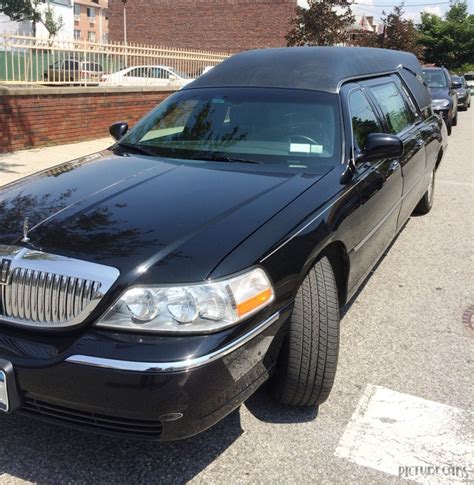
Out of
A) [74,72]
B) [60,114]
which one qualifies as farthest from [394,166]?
[74,72]

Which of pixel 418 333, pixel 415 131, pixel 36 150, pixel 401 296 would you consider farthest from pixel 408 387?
pixel 36 150

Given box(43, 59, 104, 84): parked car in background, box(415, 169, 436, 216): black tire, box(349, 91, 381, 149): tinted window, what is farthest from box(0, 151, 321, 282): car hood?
box(43, 59, 104, 84): parked car in background

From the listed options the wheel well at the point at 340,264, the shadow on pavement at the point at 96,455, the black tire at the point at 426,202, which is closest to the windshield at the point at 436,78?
the black tire at the point at 426,202

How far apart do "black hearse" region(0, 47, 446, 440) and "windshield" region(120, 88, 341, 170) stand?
0.04 ft

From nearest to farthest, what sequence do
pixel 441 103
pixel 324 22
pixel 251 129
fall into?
pixel 251 129, pixel 441 103, pixel 324 22

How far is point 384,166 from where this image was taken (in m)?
4.12

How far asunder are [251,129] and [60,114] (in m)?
7.84

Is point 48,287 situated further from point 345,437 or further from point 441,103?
point 441,103

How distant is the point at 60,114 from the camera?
10.8m

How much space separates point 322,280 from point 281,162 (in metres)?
0.92

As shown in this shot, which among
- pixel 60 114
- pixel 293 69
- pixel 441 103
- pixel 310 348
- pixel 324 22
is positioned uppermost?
pixel 324 22

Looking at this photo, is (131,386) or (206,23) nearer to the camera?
(131,386)

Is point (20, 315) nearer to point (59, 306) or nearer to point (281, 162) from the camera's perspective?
point (59, 306)

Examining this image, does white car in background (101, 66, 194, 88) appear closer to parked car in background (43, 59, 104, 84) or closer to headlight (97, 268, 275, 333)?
parked car in background (43, 59, 104, 84)
